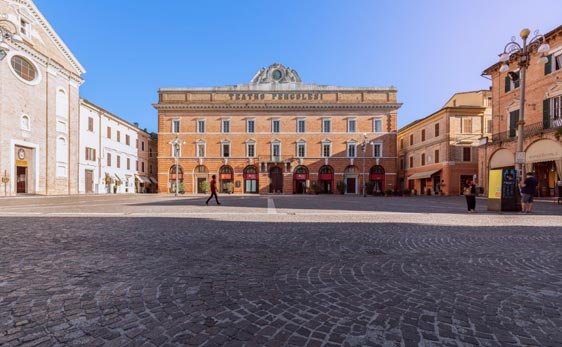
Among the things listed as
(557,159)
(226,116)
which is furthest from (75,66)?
(557,159)

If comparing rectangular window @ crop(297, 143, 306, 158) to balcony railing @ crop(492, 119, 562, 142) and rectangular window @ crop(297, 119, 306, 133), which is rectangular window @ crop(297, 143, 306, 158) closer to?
rectangular window @ crop(297, 119, 306, 133)

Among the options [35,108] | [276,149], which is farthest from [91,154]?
[276,149]

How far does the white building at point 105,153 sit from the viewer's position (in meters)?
36.4

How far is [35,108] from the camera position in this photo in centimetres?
2972

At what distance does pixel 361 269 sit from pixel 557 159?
24.4 meters

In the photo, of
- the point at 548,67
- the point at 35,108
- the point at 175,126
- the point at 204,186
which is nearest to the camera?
the point at 548,67

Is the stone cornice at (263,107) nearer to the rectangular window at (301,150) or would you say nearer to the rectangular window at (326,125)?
the rectangular window at (326,125)

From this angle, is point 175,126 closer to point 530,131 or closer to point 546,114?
point 530,131

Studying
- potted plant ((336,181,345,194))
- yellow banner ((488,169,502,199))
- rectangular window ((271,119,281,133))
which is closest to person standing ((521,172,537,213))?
yellow banner ((488,169,502,199))

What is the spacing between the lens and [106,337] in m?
2.38

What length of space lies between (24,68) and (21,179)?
34.8ft

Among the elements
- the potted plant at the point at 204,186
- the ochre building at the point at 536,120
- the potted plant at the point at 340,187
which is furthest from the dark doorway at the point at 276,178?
the ochre building at the point at 536,120

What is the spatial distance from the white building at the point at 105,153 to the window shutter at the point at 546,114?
4489 cm

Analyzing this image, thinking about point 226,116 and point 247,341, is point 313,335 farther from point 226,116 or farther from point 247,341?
point 226,116
